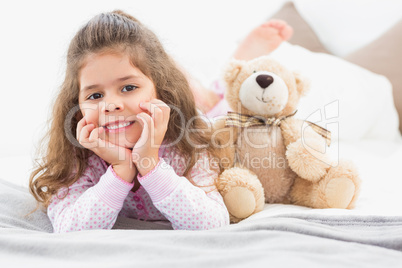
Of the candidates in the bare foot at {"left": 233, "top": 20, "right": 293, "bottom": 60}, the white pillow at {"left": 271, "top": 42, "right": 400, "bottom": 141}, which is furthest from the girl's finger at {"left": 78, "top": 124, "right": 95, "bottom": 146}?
the white pillow at {"left": 271, "top": 42, "right": 400, "bottom": 141}

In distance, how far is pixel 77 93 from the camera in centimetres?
106

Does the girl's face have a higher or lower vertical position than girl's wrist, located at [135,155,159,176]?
higher

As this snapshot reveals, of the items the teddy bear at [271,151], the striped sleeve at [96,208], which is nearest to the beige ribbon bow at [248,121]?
the teddy bear at [271,151]

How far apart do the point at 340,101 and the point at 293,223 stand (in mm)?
1087

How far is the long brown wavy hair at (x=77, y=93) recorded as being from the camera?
3.25 ft

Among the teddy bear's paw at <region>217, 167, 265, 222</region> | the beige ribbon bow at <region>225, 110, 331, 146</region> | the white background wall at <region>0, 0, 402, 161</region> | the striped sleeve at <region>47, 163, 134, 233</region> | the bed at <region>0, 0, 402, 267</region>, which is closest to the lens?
the bed at <region>0, 0, 402, 267</region>

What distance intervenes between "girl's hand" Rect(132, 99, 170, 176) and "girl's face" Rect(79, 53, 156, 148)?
52mm

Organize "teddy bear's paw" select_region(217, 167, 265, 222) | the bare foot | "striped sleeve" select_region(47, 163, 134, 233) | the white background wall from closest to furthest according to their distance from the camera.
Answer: "striped sleeve" select_region(47, 163, 134, 233) → "teddy bear's paw" select_region(217, 167, 265, 222) → the bare foot → the white background wall

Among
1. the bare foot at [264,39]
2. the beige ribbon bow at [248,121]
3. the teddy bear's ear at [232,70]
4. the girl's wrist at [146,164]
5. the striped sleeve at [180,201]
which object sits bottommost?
the striped sleeve at [180,201]

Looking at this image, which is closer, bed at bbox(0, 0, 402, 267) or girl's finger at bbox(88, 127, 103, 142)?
bed at bbox(0, 0, 402, 267)

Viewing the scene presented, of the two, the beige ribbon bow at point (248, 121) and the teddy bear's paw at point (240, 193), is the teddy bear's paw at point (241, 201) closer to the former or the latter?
the teddy bear's paw at point (240, 193)

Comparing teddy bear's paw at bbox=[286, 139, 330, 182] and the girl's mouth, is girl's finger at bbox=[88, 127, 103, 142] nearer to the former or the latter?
the girl's mouth

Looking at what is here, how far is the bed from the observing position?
0.67 meters

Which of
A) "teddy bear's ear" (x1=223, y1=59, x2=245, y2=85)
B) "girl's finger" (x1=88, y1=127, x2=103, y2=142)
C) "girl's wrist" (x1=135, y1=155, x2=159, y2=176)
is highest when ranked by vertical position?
"teddy bear's ear" (x1=223, y1=59, x2=245, y2=85)
